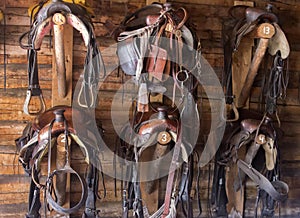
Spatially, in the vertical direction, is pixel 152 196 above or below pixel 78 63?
below

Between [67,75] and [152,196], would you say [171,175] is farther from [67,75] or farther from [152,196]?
[67,75]

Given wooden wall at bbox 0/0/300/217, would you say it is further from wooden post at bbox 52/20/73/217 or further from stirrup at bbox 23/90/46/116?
stirrup at bbox 23/90/46/116

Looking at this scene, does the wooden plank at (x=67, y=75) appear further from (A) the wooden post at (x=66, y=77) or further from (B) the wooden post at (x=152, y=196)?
(B) the wooden post at (x=152, y=196)

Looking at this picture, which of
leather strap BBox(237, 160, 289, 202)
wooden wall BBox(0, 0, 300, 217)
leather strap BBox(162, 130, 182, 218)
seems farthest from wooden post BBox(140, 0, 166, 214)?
leather strap BBox(237, 160, 289, 202)

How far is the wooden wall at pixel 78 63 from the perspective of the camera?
2.15m

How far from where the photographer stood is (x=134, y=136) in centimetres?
207

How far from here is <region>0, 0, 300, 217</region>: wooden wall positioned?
2.15 metres

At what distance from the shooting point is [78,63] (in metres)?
2.23

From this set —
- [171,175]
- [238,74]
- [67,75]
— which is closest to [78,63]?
[67,75]

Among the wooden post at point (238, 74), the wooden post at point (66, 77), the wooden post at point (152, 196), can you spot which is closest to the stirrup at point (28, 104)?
the wooden post at point (66, 77)

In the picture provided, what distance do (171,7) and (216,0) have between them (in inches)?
24.1

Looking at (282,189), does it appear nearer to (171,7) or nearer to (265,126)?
(265,126)

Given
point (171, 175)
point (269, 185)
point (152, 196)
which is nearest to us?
point (171, 175)

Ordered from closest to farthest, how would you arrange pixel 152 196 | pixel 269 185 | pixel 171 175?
pixel 171 175
pixel 269 185
pixel 152 196
